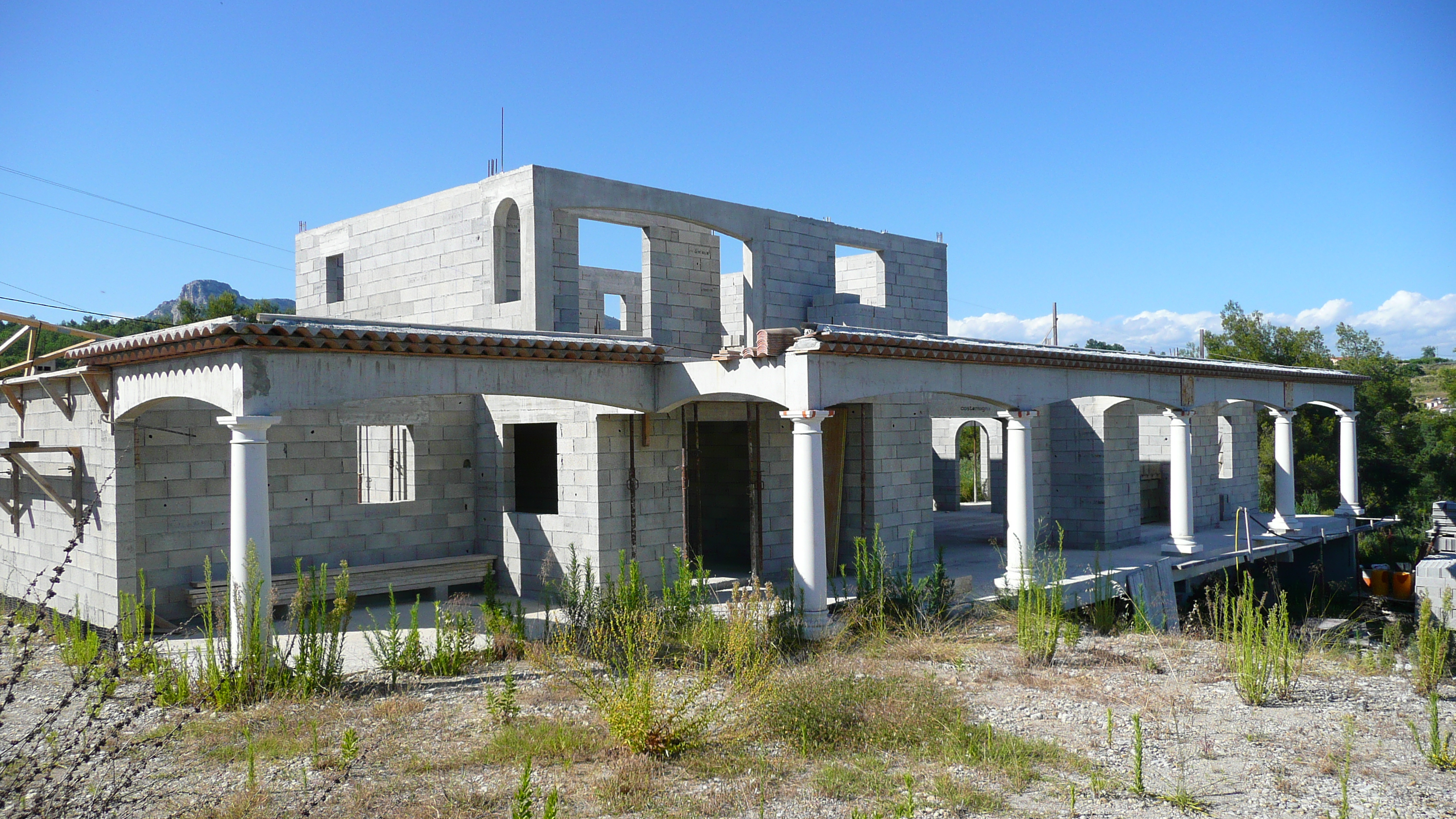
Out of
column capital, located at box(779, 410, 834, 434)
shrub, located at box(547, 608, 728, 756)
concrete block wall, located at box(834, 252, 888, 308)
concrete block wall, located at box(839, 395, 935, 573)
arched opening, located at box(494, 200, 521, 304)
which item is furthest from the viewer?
concrete block wall, located at box(834, 252, 888, 308)

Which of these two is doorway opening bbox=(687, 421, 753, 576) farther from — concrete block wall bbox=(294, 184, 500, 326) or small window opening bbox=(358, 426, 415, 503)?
concrete block wall bbox=(294, 184, 500, 326)

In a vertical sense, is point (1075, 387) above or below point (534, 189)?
below

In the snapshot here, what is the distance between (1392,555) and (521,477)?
1861 cm

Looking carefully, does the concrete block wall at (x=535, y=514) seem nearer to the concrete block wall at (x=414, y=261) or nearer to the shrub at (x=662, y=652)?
the shrub at (x=662, y=652)

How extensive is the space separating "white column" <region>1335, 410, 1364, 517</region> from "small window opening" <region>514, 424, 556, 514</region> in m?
17.5

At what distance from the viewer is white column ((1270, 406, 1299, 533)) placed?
805 inches

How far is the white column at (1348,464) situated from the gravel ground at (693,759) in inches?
569

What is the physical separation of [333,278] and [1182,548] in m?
14.9

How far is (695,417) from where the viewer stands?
A: 1340cm

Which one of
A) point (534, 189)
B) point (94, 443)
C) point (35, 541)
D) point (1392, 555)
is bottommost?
point (1392, 555)

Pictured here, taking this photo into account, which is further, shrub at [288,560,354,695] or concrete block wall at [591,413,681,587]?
concrete block wall at [591,413,681,587]

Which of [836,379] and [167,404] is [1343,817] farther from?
[167,404]

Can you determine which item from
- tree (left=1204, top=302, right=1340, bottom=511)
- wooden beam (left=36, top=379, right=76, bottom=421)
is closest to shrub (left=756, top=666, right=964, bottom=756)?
wooden beam (left=36, top=379, right=76, bottom=421)

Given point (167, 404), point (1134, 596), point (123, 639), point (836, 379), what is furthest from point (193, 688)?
point (1134, 596)
